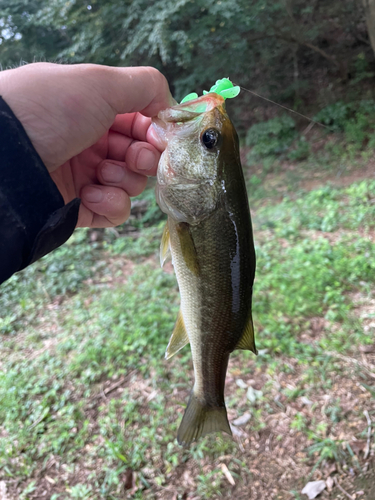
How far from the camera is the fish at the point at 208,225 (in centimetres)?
150

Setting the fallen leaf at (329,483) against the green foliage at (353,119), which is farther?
the green foliage at (353,119)

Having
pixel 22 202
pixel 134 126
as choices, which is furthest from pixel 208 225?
pixel 134 126

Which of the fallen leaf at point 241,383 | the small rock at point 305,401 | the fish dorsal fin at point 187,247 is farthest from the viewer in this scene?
the fallen leaf at point 241,383

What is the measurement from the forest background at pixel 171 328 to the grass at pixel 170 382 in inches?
0.5

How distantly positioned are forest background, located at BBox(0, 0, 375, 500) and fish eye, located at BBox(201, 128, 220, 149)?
1.20m

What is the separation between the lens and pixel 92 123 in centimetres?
180

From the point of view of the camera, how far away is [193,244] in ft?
5.10

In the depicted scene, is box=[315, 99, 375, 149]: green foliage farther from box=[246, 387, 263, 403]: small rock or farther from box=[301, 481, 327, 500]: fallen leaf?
box=[301, 481, 327, 500]: fallen leaf

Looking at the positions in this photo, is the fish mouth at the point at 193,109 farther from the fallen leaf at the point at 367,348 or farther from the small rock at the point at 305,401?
the fallen leaf at the point at 367,348

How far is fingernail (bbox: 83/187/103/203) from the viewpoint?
2.23 metres

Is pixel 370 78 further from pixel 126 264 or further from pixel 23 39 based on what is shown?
pixel 23 39

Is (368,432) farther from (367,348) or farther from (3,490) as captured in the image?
(3,490)

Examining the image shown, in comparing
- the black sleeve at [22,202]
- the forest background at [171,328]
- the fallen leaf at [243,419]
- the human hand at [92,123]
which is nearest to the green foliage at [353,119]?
Answer: the forest background at [171,328]

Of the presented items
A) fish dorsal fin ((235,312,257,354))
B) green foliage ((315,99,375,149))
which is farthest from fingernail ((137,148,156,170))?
green foliage ((315,99,375,149))
